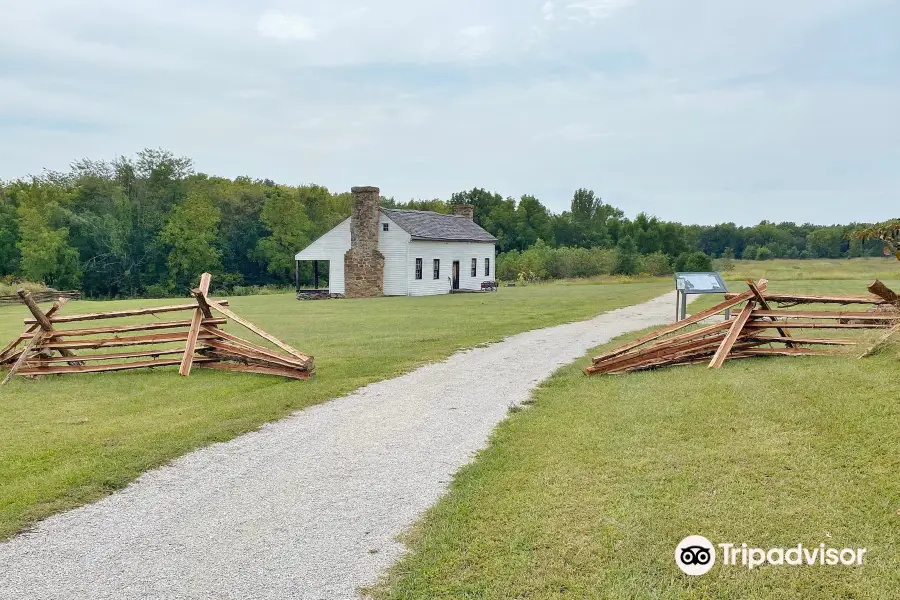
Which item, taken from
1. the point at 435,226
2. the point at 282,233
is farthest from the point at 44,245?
the point at 435,226

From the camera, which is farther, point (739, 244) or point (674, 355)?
point (739, 244)

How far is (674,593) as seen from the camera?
402 cm

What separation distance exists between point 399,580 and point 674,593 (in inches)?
63.0

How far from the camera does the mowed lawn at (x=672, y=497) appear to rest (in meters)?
4.14

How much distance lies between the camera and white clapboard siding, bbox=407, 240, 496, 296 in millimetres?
38281

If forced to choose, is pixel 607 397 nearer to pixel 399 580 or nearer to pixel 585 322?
pixel 399 580

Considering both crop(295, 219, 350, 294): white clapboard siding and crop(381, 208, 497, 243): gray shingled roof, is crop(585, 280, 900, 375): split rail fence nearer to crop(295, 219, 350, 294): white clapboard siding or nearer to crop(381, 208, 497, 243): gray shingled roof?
crop(381, 208, 497, 243): gray shingled roof

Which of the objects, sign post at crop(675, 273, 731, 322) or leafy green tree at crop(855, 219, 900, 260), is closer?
leafy green tree at crop(855, 219, 900, 260)

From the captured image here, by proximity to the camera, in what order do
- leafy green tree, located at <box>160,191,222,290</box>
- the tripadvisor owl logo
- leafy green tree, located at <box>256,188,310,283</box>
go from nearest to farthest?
1. the tripadvisor owl logo
2. leafy green tree, located at <box>160,191,222,290</box>
3. leafy green tree, located at <box>256,188,310,283</box>

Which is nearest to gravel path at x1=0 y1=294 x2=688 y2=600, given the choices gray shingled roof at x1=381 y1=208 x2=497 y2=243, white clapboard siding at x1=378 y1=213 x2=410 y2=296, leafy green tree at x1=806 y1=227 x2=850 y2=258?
white clapboard siding at x1=378 y1=213 x2=410 y2=296

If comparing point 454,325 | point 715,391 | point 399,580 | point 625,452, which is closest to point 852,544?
point 625,452

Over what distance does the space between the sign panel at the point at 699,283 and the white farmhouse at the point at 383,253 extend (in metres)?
23.2

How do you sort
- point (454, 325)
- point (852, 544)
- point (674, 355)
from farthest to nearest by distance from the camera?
point (454, 325) < point (674, 355) < point (852, 544)

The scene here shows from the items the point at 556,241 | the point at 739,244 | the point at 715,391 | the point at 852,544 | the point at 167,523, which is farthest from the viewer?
the point at 739,244
